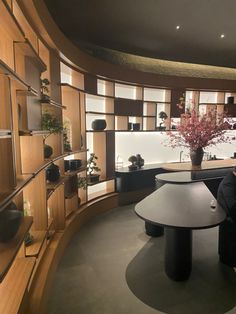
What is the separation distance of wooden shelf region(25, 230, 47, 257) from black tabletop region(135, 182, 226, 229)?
93 centimetres

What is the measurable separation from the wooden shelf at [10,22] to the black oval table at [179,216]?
166 cm

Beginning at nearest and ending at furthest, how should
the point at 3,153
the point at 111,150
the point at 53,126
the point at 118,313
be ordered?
1. the point at 3,153
2. the point at 118,313
3. the point at 53,126
4. the point at 111,150

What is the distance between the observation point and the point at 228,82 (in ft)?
18.8

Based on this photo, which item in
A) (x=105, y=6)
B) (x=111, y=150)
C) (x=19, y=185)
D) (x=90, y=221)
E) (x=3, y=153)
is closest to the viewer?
(x=3, y=153)

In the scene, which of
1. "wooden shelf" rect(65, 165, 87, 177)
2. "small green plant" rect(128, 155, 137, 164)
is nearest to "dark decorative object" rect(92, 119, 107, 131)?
"wooden shelf" rect(65, 165, 87, 177)

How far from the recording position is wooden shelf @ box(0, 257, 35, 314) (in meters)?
1.42

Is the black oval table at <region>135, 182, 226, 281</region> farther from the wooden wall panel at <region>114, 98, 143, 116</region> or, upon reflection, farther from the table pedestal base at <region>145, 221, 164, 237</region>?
the wooden wall panel at <region>114, 98, 143, 116</region>

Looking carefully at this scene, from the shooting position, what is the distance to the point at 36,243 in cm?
217

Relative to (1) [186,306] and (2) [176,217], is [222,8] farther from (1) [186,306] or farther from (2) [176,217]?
(1) [186,306]

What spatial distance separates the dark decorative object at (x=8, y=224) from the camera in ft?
4.20

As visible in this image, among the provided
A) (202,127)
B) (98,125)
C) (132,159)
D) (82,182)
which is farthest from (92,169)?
(202,127)

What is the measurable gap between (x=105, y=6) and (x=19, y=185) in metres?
2.95

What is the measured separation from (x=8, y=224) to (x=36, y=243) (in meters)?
0.94

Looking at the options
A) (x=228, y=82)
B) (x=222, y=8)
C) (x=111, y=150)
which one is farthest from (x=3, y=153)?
(x=228, y=82)
